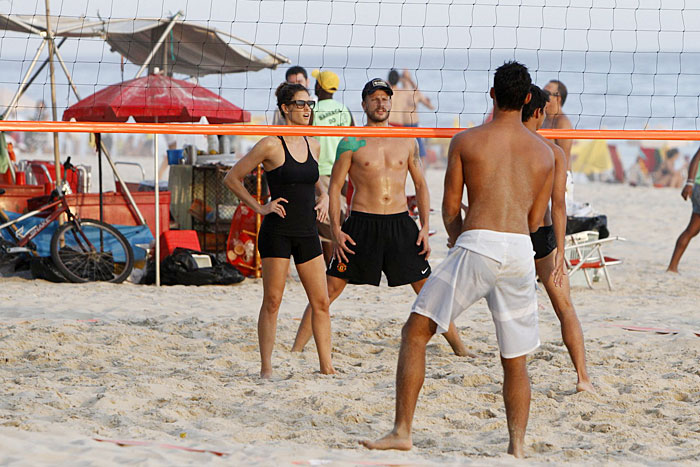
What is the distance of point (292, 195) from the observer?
4.46 meters

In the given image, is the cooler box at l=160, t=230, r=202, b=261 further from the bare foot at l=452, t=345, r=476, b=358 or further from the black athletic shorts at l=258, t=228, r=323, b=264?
the black athletic shorts at l=258, t=228, r=323, b=264

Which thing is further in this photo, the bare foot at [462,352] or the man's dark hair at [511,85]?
the bare foot at [462,352]

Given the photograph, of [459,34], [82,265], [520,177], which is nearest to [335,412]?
[520,177]

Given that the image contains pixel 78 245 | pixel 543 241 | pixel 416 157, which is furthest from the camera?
pixel 78 245

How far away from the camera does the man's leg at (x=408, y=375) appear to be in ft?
10.5

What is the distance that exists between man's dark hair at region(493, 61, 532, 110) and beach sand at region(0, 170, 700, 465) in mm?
1300

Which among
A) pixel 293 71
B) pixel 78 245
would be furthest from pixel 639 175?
pixel 78 245

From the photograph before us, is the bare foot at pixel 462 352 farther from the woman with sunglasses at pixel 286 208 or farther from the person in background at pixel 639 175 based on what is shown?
the person in background at pixel 639 175

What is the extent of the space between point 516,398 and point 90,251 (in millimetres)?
5530

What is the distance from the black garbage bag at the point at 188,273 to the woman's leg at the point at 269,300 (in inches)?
134

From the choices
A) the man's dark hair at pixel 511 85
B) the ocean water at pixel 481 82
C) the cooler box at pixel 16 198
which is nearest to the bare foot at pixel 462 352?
the man's dark hair at pixel 511 85

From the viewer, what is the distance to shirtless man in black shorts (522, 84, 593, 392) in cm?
391

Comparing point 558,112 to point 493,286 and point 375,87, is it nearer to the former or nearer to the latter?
point 375,87

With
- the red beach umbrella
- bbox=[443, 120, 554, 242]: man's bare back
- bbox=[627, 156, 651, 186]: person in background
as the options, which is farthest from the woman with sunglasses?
bbox=[627, 156, 651, 186]: person in background
